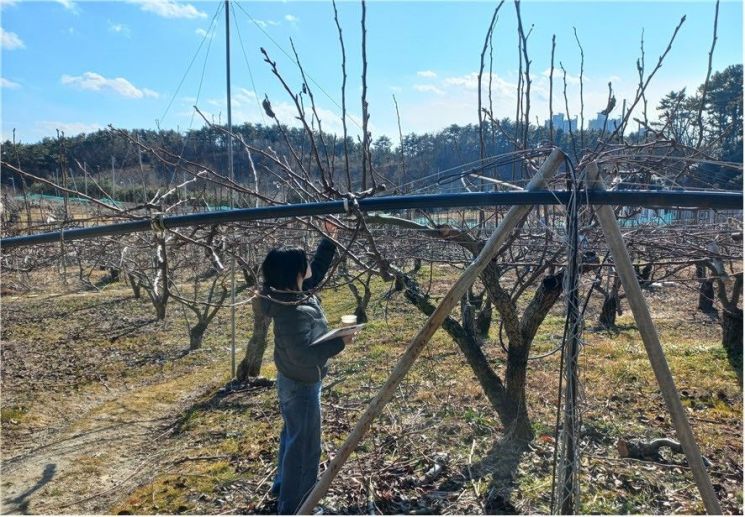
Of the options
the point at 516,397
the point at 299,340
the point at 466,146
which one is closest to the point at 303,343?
the point at 299,340

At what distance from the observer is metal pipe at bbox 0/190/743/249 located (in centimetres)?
149

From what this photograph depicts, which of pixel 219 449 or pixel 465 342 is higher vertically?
pixel 465 342

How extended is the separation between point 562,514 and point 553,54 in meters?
2.57

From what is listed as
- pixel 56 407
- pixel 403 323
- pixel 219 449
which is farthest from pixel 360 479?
pixel 403 323

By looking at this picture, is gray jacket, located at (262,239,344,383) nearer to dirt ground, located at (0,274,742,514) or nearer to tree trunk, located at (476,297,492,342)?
dirt ground, located at (0,274,742,514)

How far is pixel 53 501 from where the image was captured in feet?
13.9

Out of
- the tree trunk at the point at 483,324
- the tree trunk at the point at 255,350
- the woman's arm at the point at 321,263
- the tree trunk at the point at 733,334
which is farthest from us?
the tree trunk at the point at 483,324

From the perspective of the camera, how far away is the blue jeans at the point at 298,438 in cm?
309

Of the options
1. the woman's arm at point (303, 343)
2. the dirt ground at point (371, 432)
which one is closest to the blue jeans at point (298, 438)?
the woman's arm at point (303, 343)

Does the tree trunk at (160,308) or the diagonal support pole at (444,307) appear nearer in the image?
the diagonal support pole at (444,307)

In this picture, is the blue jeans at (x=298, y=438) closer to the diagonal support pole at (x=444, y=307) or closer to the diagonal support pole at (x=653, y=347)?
the diagonal support pole at (x=444, y=307)

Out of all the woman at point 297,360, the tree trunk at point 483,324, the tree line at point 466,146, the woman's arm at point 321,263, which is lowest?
the tree trunk at point 483,324

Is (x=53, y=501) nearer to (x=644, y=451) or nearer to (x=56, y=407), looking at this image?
(x=56, y=407)

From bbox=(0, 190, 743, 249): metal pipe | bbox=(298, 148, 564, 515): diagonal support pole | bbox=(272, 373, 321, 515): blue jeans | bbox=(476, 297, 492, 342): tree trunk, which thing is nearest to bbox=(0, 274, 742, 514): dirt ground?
bbox=(272, 373, 321, 515): blue jeans
